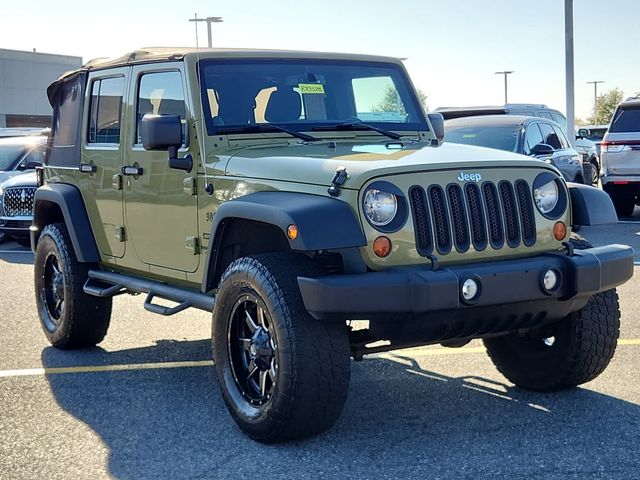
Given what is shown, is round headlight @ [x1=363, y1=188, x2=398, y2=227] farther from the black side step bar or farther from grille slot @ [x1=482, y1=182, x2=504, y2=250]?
the black side step bar

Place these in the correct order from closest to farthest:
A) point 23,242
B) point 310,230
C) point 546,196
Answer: point 310,230
point 546,196
point 23,242

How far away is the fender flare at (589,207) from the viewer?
5160 millimetres

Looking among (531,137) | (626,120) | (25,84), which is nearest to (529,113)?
(626,120)

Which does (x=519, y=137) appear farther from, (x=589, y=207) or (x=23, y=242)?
(x=589, y=207)

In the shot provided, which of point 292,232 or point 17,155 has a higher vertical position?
point 17,155

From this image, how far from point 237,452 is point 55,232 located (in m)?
2.94

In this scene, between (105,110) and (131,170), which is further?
(105,110)

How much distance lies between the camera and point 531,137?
505 inches

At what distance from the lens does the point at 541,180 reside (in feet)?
16.3

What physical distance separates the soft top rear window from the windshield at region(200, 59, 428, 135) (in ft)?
33.3

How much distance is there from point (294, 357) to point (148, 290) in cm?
189

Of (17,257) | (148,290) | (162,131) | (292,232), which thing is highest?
(162,131)

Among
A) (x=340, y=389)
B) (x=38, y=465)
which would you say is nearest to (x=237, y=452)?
(x=340, y=389)

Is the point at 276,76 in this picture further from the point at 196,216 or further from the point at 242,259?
the point at 242,259
